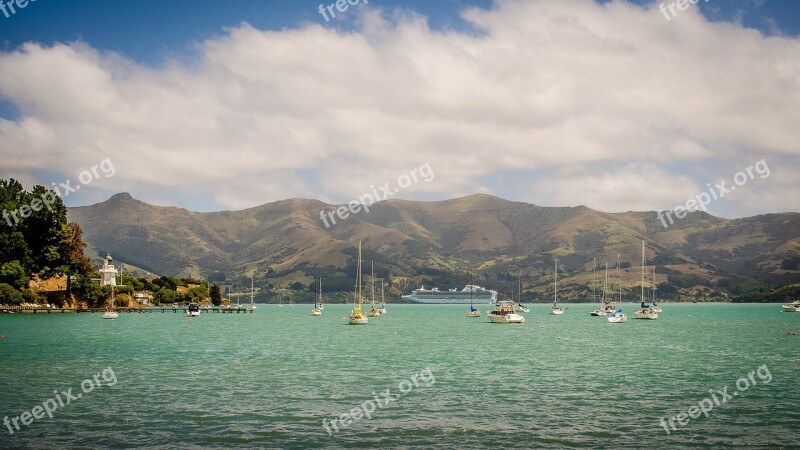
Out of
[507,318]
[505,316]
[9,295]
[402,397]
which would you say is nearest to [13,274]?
[9,295]

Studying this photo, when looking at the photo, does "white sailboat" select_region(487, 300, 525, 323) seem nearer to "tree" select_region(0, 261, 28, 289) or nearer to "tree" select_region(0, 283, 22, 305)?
"tree" select_region(0, 261, 28, 289)

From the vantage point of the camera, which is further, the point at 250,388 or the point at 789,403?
the point at 250,388

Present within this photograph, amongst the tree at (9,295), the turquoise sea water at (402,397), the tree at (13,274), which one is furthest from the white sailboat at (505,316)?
the tree at (9,295)

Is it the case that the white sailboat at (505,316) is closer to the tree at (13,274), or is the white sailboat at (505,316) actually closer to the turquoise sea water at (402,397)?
the turquoise sea water at (402,397)

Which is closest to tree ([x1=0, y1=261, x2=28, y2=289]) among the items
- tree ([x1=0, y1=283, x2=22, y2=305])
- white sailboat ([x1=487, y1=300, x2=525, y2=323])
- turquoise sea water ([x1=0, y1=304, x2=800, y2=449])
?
tree ([x1=0, y1=283, x2=22, y2=305])

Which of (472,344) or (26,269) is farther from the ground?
(26,269)

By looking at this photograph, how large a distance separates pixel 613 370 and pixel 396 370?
21.5 m

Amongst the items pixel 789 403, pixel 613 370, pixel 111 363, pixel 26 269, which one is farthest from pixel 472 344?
pixel 26 269

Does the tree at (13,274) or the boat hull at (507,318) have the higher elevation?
the tree at (13,274)

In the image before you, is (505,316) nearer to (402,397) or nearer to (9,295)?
(402,397)

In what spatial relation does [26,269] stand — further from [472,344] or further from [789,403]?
[789,403]

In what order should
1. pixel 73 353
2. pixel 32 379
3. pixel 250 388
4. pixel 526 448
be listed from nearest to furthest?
pixel 526 448
pixel 250 388
pixel 32 379
pixel 73 353

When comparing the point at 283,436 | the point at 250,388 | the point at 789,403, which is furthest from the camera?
the point at 250,388

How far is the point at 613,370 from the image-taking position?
65688mm
